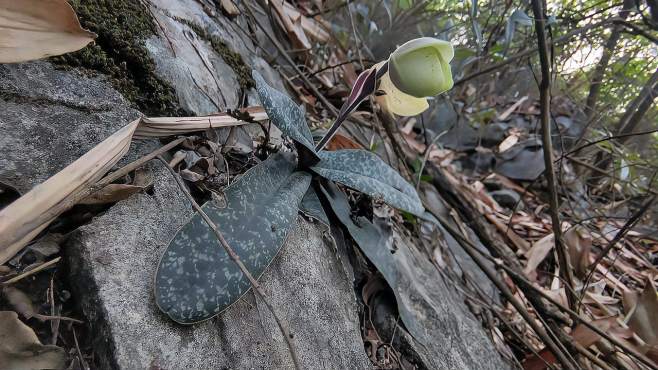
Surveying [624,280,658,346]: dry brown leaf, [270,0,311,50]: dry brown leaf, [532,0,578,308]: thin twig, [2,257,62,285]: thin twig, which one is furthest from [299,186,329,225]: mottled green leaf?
[624,280,658,346]: dry brown leaf

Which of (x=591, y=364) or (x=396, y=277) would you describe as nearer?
(x=396, y=277)

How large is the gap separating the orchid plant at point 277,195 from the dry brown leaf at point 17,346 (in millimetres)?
105

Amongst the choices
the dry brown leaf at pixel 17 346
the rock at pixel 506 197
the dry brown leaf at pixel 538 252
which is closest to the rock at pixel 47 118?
the dry brown leaf at pixel 17 346

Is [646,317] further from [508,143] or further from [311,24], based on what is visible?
[311,24]

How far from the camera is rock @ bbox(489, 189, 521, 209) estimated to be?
1.93 meters

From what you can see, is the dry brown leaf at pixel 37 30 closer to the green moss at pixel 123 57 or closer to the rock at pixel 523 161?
the green moss at pixel 123 57

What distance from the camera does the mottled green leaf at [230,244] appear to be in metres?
0.42

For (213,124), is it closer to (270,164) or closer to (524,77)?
(270,164)

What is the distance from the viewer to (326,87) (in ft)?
4.89

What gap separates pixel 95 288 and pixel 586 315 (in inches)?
49.6

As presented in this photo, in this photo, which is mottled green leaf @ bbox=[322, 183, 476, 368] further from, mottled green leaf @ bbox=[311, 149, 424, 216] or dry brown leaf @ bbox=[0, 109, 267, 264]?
dry brown leaf @ bbox=[0, 109, 267, 264]

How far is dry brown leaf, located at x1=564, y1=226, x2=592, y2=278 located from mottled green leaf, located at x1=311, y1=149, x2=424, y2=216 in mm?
913

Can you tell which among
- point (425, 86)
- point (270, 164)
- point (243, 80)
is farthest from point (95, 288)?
point (243, 80)

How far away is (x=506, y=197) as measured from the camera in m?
1.95
